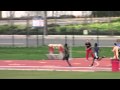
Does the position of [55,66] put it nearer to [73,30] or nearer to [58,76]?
[58,76]

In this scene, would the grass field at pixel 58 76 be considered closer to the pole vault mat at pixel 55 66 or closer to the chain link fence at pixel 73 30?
the pole vault mat at pixel 55 66

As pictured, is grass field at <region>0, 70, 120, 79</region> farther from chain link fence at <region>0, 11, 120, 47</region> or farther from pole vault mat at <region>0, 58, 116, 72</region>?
chain link fence at <region>0, 11, 120, 47</region>

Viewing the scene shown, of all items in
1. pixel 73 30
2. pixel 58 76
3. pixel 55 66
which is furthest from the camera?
pixel 73 30

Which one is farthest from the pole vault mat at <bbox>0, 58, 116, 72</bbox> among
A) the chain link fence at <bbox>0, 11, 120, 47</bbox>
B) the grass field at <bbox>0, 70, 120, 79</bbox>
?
the chain link fence at <bbox>0, 11, 120, 47</bbox>

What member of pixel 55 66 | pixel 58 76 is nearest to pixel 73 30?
pixel 55 66

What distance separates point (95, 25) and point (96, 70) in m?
43.2

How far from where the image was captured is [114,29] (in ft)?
204
